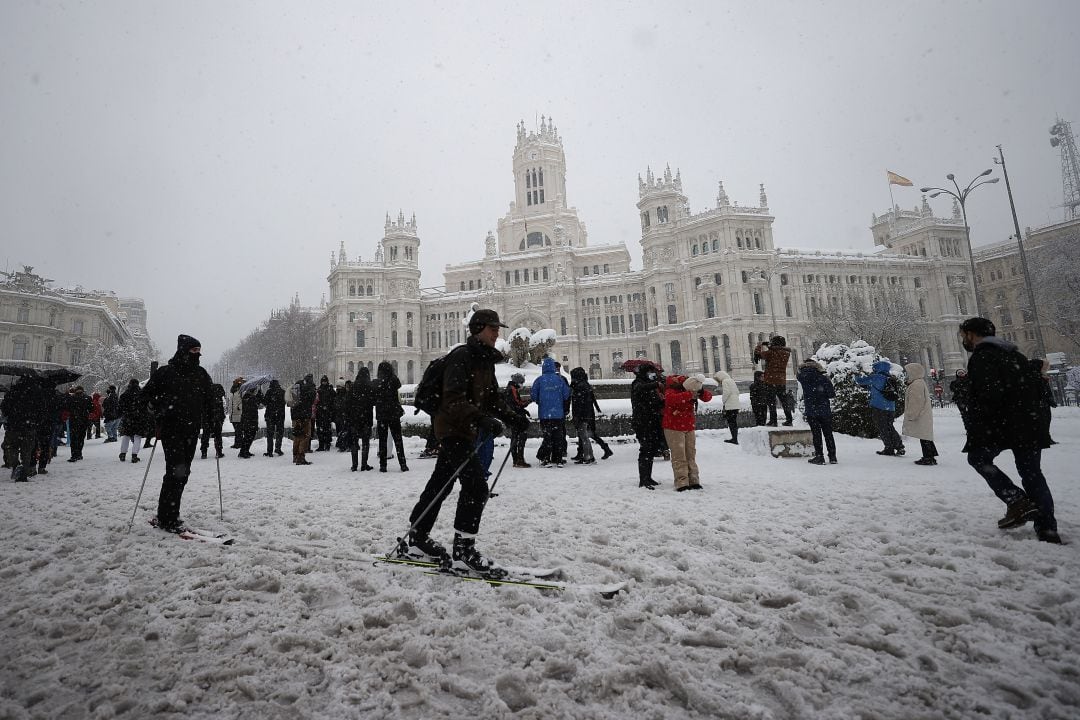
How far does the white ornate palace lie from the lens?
169ft

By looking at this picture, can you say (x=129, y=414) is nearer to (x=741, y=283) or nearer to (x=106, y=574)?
(x=106, y=574)

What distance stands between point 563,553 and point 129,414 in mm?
4447

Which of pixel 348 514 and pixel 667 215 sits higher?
pixel 667 215

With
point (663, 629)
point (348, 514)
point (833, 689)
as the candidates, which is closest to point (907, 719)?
point (833, 689)

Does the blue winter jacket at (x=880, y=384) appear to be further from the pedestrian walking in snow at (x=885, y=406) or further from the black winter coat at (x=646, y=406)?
the black winter coat at (x=646, y=406)

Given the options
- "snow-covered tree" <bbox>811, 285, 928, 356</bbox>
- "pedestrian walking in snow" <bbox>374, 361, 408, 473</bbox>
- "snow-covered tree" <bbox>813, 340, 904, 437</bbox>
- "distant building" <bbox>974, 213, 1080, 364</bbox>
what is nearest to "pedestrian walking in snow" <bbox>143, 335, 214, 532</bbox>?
"pedestrian walking in snow" <bbox>374, 361, 408, 473</bbox>

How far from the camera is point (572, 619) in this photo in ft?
8.47

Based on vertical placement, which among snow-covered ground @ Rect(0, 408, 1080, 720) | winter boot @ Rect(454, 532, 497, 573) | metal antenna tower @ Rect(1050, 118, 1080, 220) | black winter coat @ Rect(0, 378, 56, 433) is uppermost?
metal antenna tower @ Rect(1050, 118, 1080, 220)

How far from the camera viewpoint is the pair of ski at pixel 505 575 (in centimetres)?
292

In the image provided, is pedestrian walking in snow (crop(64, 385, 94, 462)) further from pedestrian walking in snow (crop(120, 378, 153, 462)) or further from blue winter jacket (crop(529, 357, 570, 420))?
blue winter jacket (crop(529, 357, 570, 420))

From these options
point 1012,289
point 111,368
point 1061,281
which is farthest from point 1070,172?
point 111,368

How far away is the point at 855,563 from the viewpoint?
3357 mm

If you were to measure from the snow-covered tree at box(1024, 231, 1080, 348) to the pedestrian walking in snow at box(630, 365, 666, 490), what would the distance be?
132 feet

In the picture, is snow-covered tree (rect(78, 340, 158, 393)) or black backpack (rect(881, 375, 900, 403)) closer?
black backpack (rect(881, 375, 900, 403))
